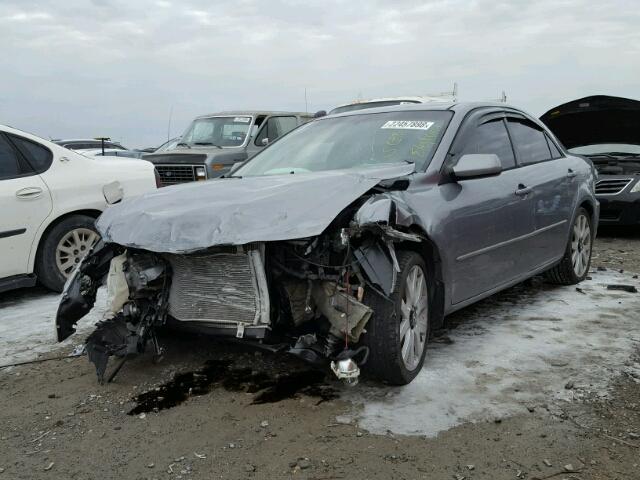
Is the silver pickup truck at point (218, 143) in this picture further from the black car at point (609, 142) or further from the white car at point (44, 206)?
the black car at point (609, 142)

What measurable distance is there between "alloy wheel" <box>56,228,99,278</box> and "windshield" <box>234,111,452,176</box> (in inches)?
81.4

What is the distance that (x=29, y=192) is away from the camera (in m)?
5.75

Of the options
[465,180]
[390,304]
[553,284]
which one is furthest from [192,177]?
[390,304]

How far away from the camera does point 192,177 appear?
1035cm

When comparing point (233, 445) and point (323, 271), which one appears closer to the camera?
point (233, 445)

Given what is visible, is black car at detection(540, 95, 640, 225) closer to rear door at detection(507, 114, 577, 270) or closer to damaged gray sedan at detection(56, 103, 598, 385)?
rear door at detection(507, 114, 577, 270)

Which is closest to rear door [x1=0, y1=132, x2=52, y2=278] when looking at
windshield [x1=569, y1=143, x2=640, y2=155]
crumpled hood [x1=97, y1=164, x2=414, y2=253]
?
crumpled hood [x1=97, y1=164, x2=414, y2=253]

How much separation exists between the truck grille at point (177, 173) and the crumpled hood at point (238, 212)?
6507mm

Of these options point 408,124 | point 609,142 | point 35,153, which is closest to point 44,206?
point 35,153

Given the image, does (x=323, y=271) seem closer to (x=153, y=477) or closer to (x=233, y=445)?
(x=233, y=445)

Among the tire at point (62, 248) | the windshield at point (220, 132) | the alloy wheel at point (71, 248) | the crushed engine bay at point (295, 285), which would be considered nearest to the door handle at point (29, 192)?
the tire at point (62, 248)

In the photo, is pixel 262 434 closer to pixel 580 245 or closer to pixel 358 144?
pixel 358 144

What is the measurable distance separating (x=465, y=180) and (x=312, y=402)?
1.76 metres

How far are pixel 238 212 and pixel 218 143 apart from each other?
8218 millimetres
